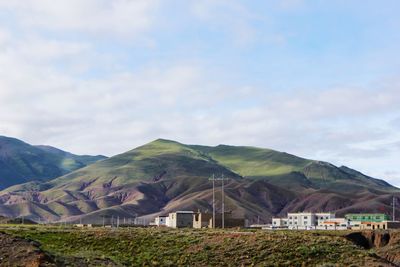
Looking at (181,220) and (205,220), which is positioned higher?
(181,220)

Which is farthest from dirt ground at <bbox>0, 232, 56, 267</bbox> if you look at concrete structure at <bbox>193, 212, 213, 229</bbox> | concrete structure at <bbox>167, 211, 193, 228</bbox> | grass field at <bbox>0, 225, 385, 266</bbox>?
concrete structure at <bbox>167, 211, 193, 228</bbox>

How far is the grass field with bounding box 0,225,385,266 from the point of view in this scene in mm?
65438

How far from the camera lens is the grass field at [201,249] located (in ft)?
215

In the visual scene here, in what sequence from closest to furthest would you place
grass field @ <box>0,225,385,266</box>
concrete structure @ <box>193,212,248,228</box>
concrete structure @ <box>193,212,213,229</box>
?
grass field @ <box>0,225,385,266</box>
concrete structure @ <box>193,212,248,228</box>
concrete structure @ <box>193,212,213,229</box>

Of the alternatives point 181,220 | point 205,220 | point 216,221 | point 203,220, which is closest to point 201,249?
point 216,221

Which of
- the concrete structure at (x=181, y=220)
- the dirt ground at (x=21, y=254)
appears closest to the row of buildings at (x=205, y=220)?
the concrete structure at (x=181, y=220)

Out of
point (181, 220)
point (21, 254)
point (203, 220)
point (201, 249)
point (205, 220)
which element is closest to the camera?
point (21, 254)

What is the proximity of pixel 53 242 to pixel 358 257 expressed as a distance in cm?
3461

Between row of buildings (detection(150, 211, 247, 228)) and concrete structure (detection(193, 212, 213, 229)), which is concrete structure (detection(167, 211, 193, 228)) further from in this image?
concrete structure (detection(193, 212, 213, 229))

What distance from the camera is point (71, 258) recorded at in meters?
57.9

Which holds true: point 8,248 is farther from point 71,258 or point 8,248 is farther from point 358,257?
point 358,257

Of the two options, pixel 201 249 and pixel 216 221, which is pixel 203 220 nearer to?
pixel 216 221

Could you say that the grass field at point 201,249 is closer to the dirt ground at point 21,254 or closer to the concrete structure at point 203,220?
the dirt ground at point 21,254

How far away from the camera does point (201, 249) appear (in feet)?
234
